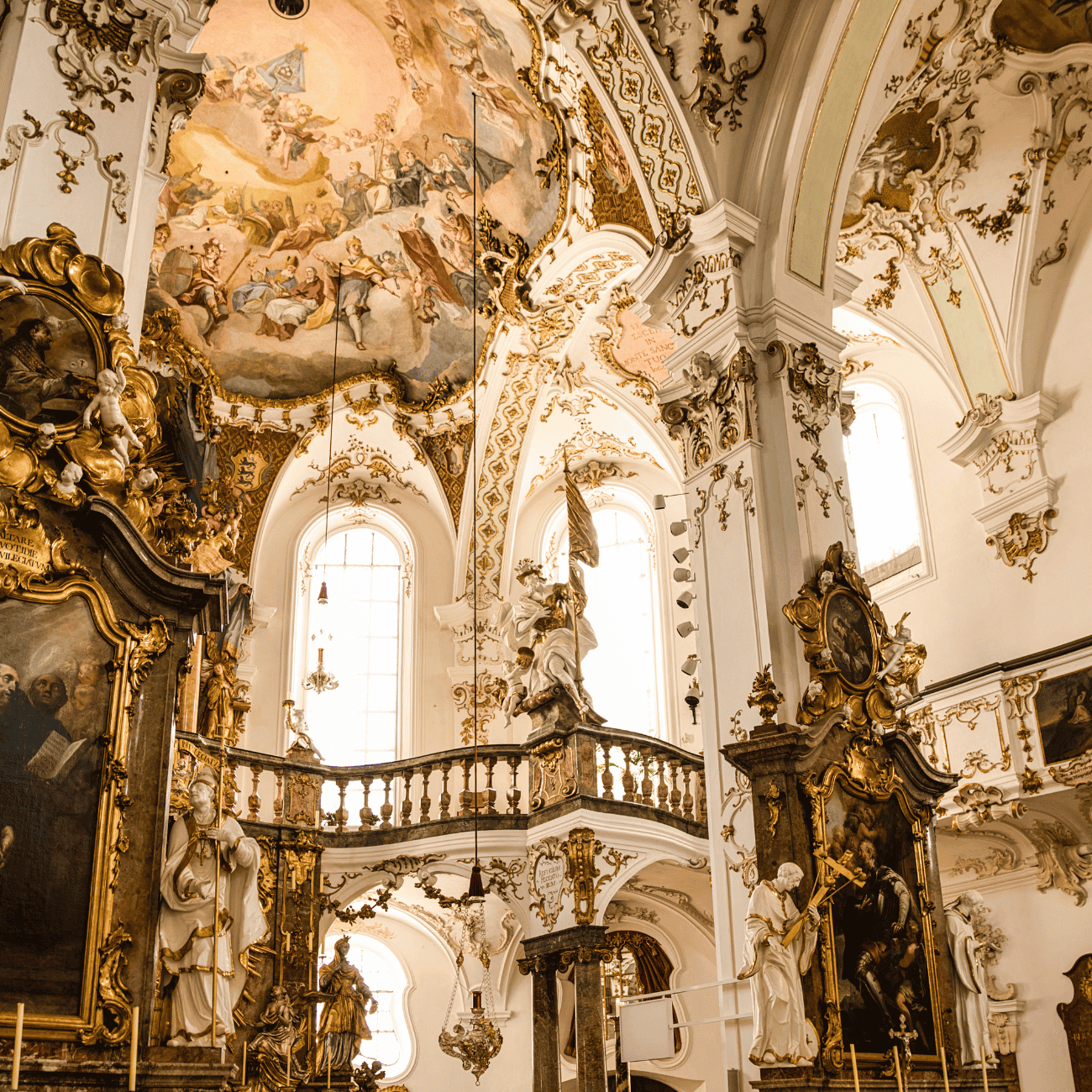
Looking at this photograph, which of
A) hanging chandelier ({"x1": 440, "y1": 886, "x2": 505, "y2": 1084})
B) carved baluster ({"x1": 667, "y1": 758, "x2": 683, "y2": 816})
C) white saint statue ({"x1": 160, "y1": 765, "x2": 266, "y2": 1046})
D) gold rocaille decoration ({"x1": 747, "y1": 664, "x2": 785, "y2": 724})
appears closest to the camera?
white saint statue ({"x1": 160, "y1": 765, "x2": 266, "y2": 1046})

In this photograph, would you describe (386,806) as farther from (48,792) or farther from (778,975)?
(48,792)

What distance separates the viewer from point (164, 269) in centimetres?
1580

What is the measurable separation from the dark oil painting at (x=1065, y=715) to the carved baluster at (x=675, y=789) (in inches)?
148

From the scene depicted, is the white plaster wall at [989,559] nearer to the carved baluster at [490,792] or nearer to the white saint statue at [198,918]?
the carved baluster at [490,792]

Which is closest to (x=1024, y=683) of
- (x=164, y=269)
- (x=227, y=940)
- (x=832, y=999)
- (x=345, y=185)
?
(x=832, y=999)

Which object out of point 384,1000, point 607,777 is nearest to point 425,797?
point 607,777

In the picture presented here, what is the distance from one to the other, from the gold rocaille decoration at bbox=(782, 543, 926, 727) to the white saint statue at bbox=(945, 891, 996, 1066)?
1.53 meters

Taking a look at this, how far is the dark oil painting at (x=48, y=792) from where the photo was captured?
5273 mm

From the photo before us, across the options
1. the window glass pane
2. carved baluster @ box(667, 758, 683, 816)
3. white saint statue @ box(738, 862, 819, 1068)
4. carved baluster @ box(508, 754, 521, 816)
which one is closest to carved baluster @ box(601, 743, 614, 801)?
carved baluster @ box(667, 758, 683, 816)

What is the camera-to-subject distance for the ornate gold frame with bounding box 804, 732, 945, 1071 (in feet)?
25.0

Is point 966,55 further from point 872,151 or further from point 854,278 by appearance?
point 854,278

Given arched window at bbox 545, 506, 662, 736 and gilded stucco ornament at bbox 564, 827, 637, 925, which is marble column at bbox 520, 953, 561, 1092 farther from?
arched window at bbox 545, 506, 662, 736

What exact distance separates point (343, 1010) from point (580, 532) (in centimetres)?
580

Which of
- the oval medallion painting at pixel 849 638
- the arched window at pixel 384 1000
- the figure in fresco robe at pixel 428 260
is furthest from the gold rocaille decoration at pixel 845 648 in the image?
the arched window at pixel 384 1000
